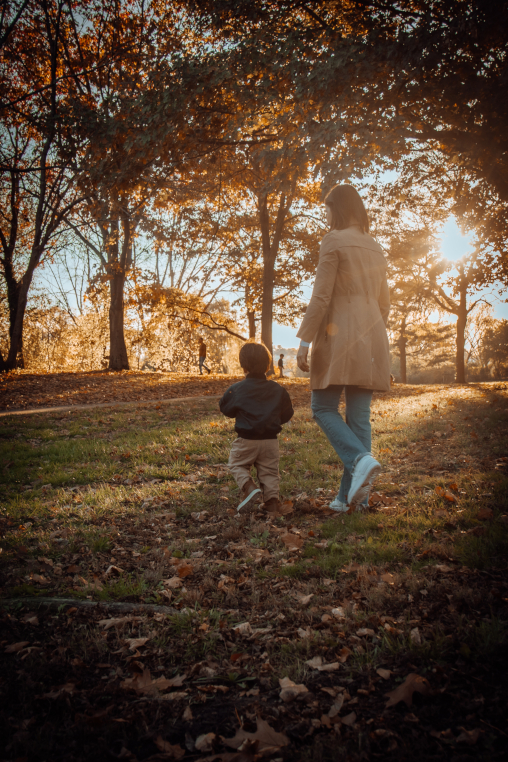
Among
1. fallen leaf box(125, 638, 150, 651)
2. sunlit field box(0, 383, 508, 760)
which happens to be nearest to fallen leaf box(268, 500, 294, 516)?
sunlit field box(0, 383, 508, 760)

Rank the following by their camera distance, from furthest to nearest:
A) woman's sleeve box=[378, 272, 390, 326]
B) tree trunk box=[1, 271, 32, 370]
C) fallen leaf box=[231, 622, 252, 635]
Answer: tree trunk box=[1, 271, 32, 370]
woman's sleeve box=[378, 272, 390, 326]
fallen leaf box=[231, 622, 252, 635]

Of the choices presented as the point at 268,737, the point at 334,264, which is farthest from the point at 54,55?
the point at 268,737

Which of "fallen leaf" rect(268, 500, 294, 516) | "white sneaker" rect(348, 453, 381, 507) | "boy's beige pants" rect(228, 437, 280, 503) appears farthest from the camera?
"boy's beige pants" rect(228, 437, 280, 503)

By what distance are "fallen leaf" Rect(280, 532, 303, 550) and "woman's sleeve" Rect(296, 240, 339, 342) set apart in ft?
4.94

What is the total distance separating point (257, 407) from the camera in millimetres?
3824

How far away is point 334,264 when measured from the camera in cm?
321

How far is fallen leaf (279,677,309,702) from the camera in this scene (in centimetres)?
167

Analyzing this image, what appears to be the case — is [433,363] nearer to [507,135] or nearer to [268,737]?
[507,135]

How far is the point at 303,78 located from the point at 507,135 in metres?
3.52

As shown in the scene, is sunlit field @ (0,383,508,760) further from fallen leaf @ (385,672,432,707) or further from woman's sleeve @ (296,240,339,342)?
woman's sleeve @ (296,240,339,342)

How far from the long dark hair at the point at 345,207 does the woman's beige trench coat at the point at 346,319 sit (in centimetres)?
9

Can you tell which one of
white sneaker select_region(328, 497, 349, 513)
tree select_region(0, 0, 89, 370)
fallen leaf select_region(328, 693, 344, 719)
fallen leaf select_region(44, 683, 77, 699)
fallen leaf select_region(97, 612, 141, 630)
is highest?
tree select_region(0, 0, 89, 370)

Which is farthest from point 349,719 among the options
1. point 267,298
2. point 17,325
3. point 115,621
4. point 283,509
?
point 17,325

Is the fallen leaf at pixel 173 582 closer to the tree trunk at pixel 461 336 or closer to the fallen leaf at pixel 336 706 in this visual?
the fallen leaf at pixel 336 706
